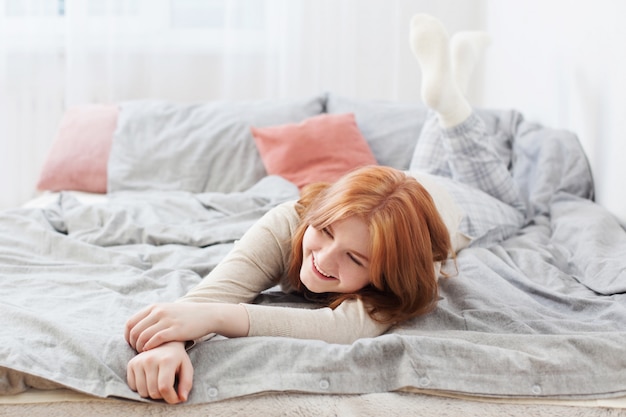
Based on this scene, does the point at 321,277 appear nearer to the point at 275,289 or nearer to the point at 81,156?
the point at 275,289

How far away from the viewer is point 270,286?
1.43 metres

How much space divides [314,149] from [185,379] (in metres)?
1.41

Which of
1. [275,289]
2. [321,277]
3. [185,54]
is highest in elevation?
[185,54]

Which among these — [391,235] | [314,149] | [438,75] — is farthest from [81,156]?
[391,235]

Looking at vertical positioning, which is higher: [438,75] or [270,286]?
[438,75]

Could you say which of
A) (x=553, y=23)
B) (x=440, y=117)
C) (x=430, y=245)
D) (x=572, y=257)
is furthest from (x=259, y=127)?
(x=430, y=245)

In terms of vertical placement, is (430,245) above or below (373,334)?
above

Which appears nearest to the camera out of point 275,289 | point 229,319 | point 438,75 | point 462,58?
point 229,319

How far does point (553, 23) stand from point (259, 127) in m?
0.94

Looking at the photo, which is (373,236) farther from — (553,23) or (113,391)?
(553,23)

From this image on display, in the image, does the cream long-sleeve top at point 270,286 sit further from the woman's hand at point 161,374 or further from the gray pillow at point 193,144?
the gray pillow at point 193,144

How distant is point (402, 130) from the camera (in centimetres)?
253

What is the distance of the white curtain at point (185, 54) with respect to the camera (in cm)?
310

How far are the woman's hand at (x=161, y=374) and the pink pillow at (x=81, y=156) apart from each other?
148 centimetres
